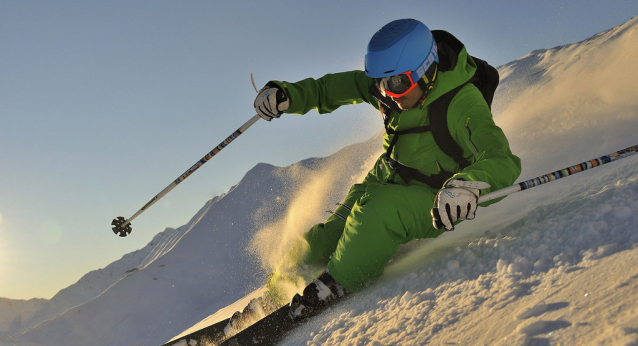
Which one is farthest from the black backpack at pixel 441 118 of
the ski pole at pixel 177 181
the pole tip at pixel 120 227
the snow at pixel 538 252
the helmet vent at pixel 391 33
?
the pole tip at pixel 120 227

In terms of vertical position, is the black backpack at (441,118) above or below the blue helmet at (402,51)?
below

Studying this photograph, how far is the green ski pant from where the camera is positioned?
2.94 m

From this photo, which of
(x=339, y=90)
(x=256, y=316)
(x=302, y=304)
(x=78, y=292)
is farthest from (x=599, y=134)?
(x=78, y=292)

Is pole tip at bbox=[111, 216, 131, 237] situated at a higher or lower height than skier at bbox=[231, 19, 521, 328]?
higher

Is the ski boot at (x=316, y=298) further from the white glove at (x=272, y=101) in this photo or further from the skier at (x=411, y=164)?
the white glove at (x=272, y=101)

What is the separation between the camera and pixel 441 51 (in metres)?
3.46

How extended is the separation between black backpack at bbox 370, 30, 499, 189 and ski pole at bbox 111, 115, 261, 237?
2061mm

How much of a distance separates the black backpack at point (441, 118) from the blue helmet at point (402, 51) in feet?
0.66

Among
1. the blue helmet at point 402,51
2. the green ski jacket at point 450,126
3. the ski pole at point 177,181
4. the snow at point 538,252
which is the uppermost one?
the ski pole at point 177,181

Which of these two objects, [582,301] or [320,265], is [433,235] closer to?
[320,265]

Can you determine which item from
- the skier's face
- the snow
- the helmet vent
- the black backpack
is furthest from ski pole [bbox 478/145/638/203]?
the helmet vent

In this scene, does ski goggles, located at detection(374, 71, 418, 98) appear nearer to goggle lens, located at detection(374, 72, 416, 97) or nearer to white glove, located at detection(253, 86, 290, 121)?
goggle lens, located at detection(374, 72, 416, 97)

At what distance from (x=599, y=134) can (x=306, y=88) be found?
2926mm

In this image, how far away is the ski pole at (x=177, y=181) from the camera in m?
5.55
